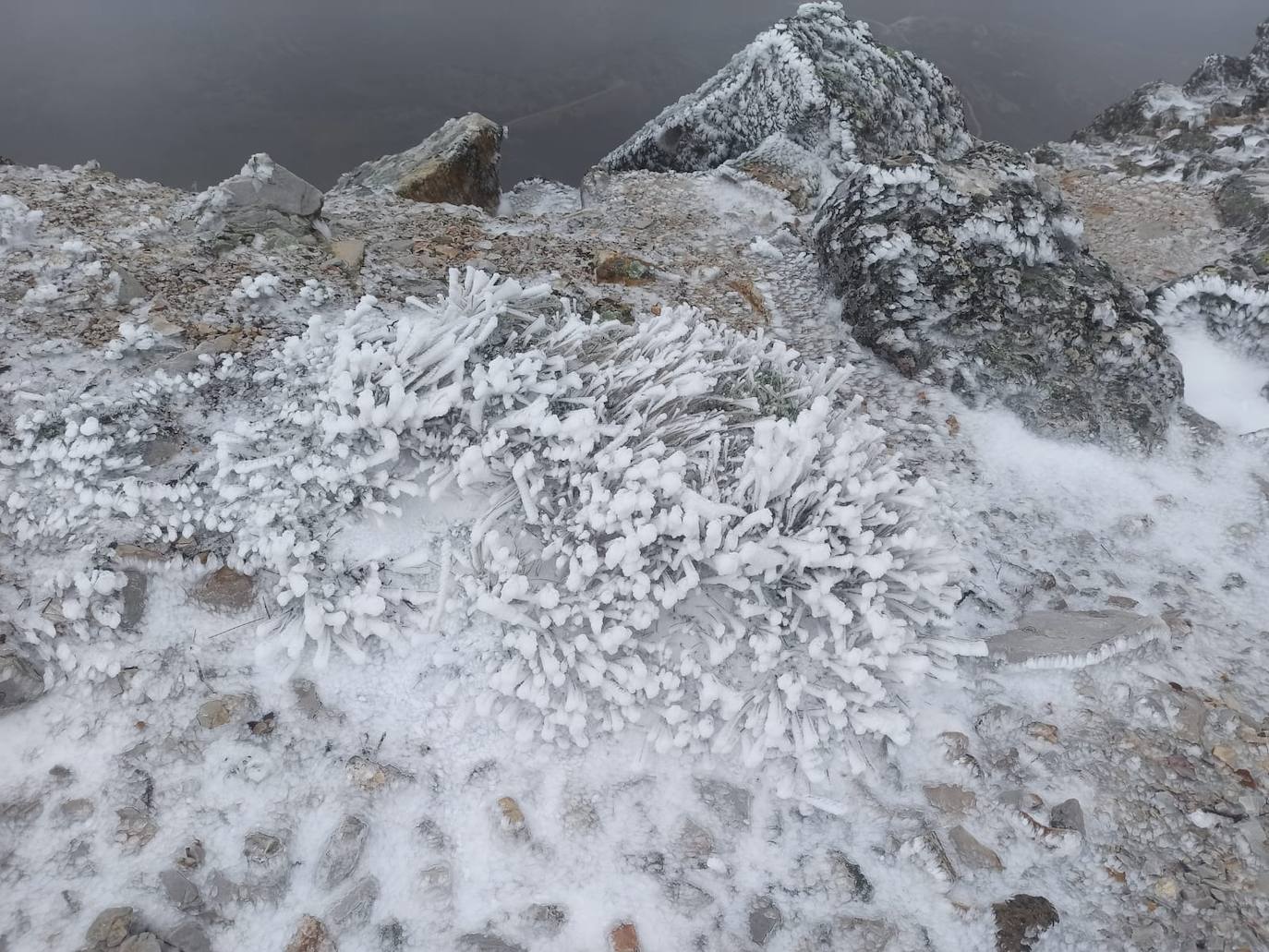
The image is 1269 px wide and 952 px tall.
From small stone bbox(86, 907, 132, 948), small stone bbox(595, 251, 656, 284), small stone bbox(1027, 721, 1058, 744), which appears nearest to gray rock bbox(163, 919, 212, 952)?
small stone bbox(86, 907, 132, 948)

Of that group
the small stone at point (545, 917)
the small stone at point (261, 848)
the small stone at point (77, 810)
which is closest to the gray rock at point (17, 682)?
the small stone at point (77, 810)

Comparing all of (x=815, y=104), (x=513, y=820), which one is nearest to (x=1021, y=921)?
(x=513, y=820)

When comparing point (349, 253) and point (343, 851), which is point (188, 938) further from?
point (349, 253)

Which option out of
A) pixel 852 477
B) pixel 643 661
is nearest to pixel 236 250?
pixel 643 661

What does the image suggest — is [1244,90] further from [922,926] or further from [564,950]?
[564,950]

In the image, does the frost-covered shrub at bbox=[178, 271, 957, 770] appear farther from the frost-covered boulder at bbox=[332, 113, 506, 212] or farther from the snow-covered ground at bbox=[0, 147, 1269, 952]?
the frost-covered boulder at bbox=[332, 113, 506, 212]
